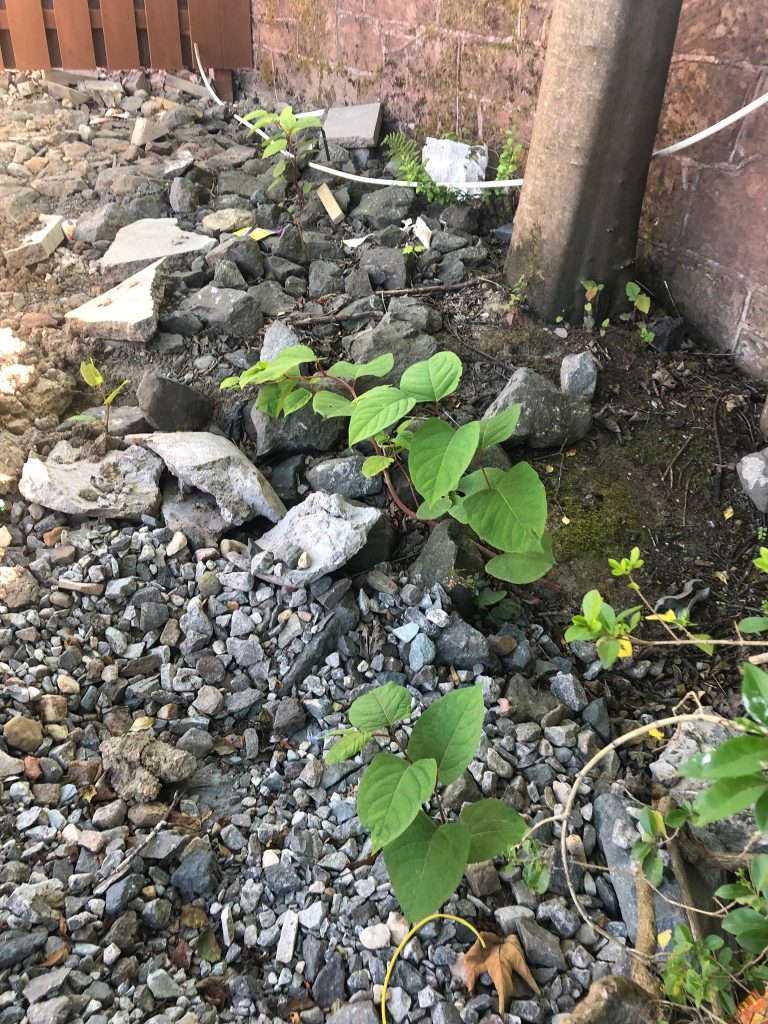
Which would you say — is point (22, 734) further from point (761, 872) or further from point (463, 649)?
point (761, 872)

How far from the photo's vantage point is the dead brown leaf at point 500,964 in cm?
130

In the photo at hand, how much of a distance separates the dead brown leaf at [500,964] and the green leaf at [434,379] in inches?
46.7

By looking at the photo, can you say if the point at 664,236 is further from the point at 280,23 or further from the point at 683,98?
the point at 280,23


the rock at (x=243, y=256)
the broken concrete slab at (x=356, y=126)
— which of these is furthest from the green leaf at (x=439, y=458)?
the broken concrete slab at (x=356, y=126)

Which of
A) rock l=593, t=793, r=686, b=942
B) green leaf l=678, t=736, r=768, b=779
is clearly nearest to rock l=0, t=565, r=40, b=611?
rock l=593, t=793, r=686, b=942

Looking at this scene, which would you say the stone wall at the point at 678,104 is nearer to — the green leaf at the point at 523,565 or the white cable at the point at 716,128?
the white cable at the point at 716,128

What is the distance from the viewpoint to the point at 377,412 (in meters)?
1.88

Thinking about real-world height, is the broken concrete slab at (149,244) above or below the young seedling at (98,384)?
above

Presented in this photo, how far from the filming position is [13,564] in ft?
6.79

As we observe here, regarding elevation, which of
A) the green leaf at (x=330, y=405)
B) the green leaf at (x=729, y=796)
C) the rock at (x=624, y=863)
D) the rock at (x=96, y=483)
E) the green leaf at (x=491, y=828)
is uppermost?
the green leaf at (x=729, y=796)

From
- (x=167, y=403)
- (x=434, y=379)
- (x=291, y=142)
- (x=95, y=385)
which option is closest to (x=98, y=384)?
(x=95, y=385)

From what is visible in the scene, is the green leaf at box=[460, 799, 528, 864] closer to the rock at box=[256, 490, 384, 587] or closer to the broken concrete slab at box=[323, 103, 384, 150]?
the rock at box=[256, 490, 384, 587]

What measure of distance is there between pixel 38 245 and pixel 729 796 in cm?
340

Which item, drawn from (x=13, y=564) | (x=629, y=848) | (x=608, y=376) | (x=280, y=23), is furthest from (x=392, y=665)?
(x=280, y=23)
